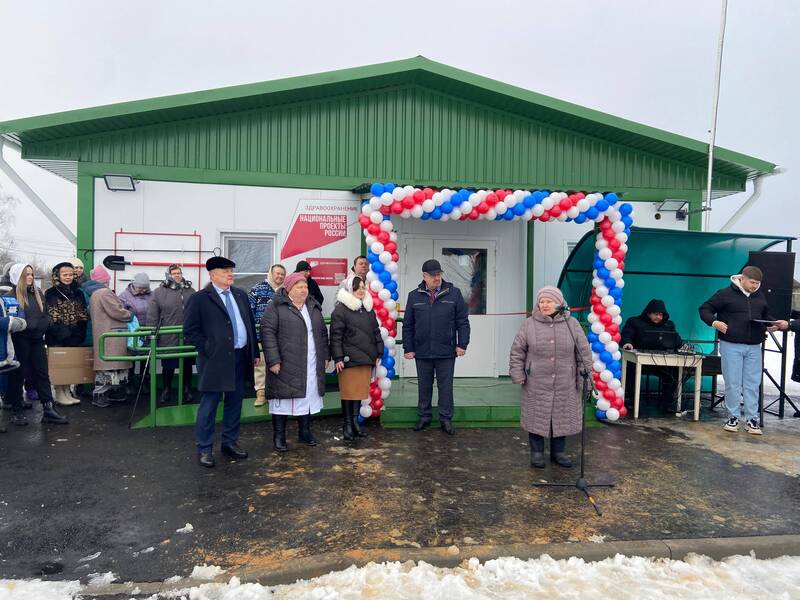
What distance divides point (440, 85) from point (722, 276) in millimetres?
5269

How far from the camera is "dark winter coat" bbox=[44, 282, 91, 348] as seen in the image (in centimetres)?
696

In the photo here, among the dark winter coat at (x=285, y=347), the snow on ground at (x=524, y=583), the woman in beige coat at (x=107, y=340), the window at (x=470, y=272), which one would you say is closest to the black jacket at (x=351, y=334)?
the dark winter coat at (x=285, y=347)

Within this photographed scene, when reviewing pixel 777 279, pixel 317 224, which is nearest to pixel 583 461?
pixel 777 279

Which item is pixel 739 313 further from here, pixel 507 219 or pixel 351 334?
pixel 351 334

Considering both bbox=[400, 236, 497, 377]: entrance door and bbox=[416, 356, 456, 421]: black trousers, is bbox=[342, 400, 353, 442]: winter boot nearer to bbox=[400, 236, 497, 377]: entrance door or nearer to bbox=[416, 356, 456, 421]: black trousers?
bbox=[416, 356, 456, 421]: black trousers

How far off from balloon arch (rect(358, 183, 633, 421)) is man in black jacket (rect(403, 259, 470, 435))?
10.9 inches

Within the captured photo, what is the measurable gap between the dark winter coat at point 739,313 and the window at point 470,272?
10.5ft

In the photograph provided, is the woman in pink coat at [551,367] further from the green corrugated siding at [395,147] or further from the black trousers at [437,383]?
the green corrugated siding at [395,147]

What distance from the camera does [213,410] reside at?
4.98 m

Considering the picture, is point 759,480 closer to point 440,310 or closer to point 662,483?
point 662,483

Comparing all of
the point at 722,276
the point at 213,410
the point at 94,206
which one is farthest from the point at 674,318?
the point at 94,206

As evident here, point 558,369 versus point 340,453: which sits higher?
point 558,369

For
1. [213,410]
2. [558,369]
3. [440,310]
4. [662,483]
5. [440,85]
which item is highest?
[440,85]

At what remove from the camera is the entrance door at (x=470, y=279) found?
8.46 meters
